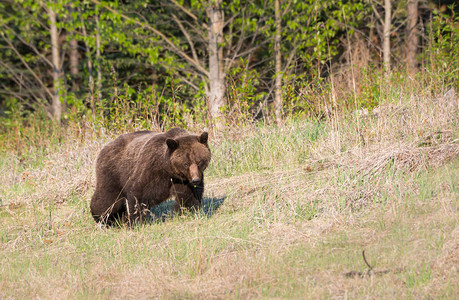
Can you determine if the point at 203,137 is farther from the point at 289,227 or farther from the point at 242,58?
the point at 242,58

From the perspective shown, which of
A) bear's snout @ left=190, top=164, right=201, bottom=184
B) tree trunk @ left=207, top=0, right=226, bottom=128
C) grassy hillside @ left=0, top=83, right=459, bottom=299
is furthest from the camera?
tree trunk @ left=207, top=0, right=226, bottom=128

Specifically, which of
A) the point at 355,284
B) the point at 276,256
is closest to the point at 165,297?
the point at 276,256

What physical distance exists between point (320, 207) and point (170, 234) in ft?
5.18

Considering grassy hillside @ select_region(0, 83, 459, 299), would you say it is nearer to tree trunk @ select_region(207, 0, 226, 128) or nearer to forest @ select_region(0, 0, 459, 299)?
forest @ select_region(0, 0, 459, 299)

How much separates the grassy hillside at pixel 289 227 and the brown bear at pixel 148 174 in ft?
0.85

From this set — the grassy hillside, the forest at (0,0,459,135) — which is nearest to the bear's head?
the grassy hillside

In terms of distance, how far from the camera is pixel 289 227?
4.76 metres

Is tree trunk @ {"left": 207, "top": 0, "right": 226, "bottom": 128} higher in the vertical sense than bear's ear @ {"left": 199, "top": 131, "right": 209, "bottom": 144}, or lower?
higher

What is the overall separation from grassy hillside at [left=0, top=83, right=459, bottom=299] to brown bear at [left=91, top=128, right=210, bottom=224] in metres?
0.26

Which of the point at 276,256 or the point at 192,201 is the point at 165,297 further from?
the point at 192,201

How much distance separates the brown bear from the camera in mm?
5414

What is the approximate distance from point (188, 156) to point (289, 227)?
1341 millimetres

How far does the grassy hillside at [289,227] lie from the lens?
12.4 feet

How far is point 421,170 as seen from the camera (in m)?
5.56
